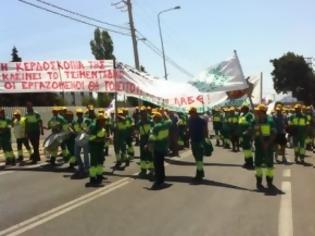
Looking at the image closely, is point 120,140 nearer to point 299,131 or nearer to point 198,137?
point 198,137

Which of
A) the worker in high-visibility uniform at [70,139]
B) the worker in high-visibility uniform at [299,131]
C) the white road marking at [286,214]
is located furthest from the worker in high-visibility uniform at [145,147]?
the worker in high-visibility uniform at [299,131]

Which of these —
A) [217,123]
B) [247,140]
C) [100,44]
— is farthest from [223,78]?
[100,44]

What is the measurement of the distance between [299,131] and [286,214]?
1051 cm

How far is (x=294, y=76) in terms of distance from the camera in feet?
318

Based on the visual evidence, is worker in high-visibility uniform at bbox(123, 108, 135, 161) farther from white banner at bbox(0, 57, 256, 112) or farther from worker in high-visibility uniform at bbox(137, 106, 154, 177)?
worker in high-visibility uniform at bbox(137, 106, 154, 177)

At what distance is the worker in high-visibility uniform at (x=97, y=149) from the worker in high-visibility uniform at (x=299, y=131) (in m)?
7.63

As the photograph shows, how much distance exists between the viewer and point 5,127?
19.4 m

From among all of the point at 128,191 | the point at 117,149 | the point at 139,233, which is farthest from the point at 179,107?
the point at 139,233

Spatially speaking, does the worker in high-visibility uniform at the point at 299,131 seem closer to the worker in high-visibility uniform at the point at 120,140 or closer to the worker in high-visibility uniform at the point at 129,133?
the worker in high-visibility uniform at the point at 129,133

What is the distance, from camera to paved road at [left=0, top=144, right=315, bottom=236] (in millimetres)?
9211

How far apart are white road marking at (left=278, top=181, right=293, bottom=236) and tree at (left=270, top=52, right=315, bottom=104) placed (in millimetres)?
83738

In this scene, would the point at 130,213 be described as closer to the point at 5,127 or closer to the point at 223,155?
the point at 5,127

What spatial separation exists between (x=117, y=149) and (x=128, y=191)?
478cm

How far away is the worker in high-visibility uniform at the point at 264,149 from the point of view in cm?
1353
